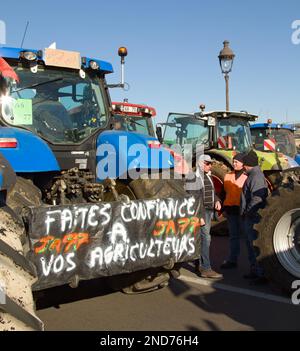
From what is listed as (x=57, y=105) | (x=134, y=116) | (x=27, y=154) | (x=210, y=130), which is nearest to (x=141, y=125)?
(x=134, y=116)

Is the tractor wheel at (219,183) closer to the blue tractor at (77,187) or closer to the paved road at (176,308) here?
the paved road at (176,308)

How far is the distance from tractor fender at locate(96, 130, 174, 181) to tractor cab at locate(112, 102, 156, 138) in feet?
21.7

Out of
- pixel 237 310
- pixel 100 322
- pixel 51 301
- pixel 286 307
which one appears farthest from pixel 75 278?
pixel 286 307

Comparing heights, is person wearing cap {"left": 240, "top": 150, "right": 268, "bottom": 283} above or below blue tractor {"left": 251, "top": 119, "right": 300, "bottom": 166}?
below

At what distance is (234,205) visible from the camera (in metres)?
6.47

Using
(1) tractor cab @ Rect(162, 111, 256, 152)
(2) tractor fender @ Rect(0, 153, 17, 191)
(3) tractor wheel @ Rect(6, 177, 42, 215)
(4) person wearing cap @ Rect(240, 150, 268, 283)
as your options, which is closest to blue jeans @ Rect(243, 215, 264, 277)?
(4) person wearing cap @ Rect(240, 150, 268, 283)

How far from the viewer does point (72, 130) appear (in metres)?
5.11

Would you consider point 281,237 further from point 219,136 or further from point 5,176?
point 219,136

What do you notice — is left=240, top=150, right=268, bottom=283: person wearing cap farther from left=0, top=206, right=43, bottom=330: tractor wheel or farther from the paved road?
left=0, top=206, right=43, bottom=330: tractor wheel

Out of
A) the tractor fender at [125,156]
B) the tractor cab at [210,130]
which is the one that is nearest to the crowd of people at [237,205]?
the tractor fender at [125,156]

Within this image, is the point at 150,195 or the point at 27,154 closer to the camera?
the point at 27,154

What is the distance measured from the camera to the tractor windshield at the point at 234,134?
10.7m

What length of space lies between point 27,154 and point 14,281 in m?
1.60

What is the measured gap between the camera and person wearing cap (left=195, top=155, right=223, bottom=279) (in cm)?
601
